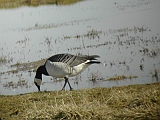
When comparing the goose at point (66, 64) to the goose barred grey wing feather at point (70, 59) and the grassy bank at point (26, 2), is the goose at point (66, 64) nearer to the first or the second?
the goose barred grey wing feather at point (70, 59)

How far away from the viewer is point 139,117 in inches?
225

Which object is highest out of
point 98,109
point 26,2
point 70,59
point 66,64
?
point 26,2

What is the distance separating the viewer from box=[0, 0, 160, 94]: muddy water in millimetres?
12383

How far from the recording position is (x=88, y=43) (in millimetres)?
17922

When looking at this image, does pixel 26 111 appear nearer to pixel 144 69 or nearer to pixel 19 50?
pixel 144 69

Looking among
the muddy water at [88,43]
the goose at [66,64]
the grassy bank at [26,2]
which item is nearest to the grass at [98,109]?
the goose at [66,64]

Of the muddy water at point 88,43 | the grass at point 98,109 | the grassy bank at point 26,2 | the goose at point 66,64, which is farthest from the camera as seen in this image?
the grassy bank at point 26,2

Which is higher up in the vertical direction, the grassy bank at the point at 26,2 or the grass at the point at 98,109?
the grassy bank at the point at 26,2

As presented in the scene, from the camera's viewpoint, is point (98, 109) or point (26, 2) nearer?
point (98, 109)

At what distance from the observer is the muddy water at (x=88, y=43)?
12383 mm

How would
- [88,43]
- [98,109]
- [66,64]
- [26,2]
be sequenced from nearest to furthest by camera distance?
[98,109]
[66,64]
[88,43]
[26,2]

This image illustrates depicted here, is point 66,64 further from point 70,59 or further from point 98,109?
point 98,109

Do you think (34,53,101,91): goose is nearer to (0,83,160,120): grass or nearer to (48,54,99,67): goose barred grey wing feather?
(48,54,99,67): goose barred grey wing feather

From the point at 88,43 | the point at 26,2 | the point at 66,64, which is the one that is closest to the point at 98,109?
the point at 66,64
